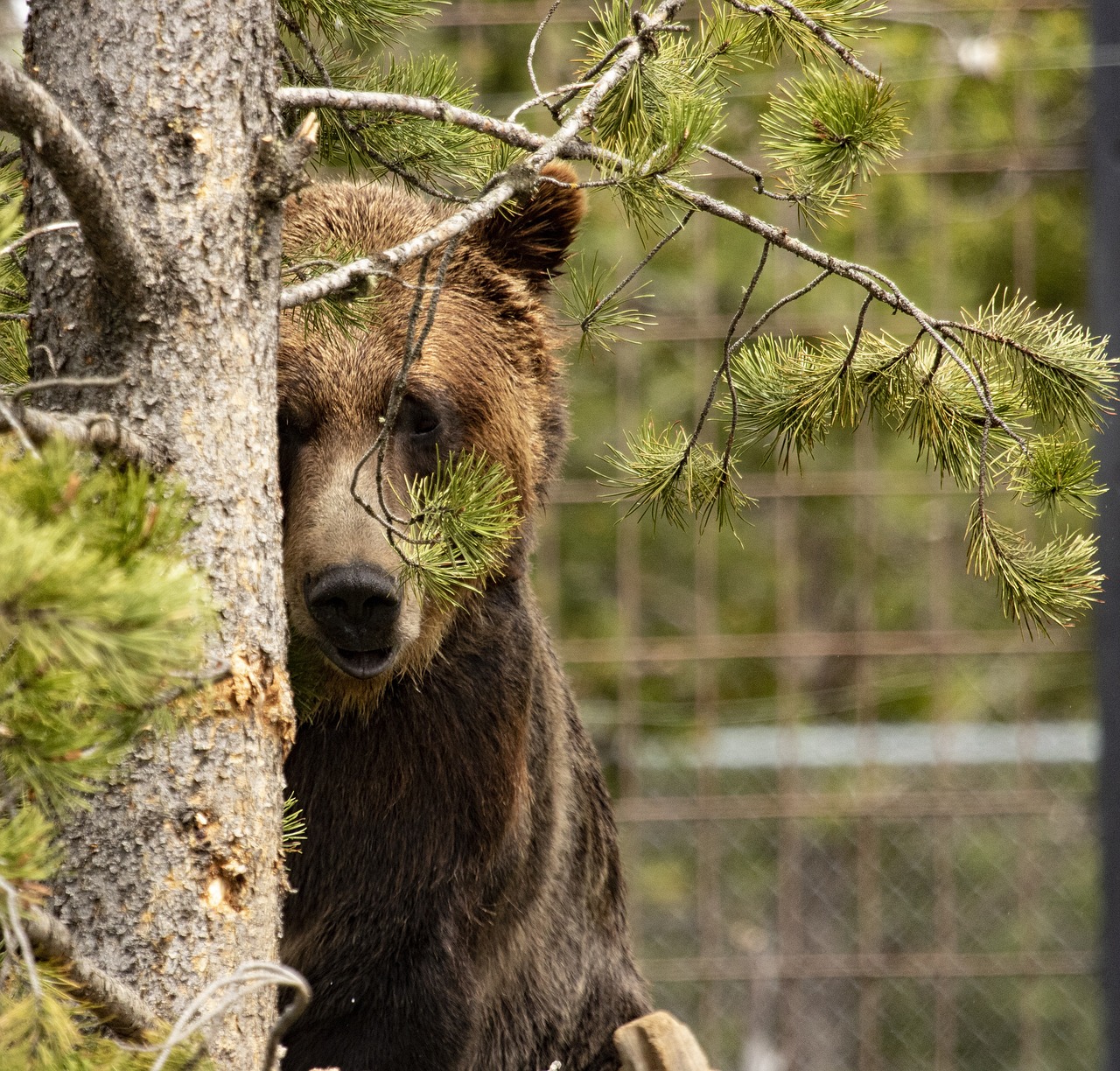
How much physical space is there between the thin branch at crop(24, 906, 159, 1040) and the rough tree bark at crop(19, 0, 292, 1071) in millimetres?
84

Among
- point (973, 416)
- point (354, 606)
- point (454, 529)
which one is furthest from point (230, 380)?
point (973, 416)

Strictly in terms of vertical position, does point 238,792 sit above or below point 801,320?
below

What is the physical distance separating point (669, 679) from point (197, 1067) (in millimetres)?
5621

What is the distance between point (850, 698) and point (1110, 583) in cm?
217

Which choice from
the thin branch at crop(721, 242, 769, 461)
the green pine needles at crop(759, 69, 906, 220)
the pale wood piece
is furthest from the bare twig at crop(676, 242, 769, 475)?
the pale wood piece

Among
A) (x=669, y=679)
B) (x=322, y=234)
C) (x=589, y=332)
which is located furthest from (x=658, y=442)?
(x=669, y=679)

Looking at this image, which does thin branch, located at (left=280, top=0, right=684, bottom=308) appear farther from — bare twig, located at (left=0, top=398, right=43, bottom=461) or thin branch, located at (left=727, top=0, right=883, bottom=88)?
bare twig, located at (left=0, top=398, right=43, bottom=461)

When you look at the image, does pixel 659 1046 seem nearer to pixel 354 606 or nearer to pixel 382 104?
pixel 354 606

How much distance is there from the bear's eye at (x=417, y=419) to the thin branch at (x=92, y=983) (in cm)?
135

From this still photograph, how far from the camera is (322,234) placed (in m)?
2.83

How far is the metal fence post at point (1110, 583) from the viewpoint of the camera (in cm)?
405

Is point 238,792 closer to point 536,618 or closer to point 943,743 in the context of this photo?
point 536,618

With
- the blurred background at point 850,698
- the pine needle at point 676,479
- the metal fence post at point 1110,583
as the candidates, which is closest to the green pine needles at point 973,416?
the pine needle at point 676,479

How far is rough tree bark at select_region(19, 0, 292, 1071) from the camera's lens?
162 centimetres
